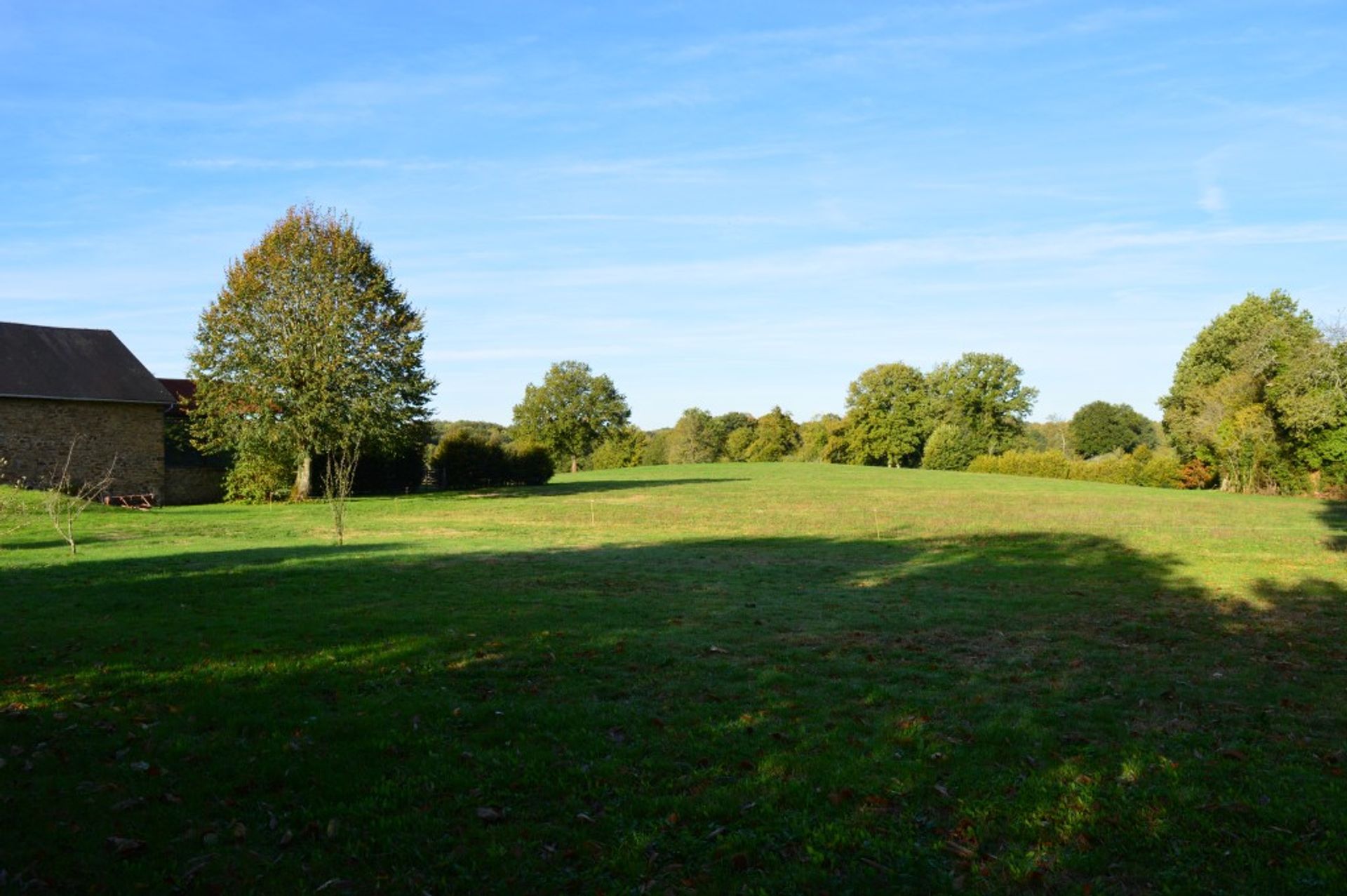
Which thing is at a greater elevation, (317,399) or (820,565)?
(317,399)

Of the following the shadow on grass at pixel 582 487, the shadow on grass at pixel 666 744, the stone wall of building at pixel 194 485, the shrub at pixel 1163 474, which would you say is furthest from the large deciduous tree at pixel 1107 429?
the shadow on grass at pixel 666 744

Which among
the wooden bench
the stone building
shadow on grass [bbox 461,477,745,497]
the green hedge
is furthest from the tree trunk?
the green hedge

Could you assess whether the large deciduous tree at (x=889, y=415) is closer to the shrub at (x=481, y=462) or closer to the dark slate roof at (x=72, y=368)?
the shrub at (x=481, y=462)

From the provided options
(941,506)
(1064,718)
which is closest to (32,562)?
(1064,718)

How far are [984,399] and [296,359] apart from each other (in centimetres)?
7030

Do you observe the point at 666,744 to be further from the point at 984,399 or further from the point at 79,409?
the point at 984,399

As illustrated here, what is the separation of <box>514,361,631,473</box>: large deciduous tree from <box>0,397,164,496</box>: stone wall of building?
44613mm

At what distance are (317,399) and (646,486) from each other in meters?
19.9

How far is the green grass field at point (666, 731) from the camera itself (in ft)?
13.8

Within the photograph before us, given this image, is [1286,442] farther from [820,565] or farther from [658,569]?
[658,569]

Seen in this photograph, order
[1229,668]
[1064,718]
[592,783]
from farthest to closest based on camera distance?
[1229,668] < [1064,718] < [592,783]

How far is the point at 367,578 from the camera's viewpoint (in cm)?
1324

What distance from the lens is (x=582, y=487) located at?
157 ft

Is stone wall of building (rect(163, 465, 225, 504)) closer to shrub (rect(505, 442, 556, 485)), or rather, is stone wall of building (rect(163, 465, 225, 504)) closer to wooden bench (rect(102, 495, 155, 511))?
wooden bench (rect(102, 495, 155, 511))
